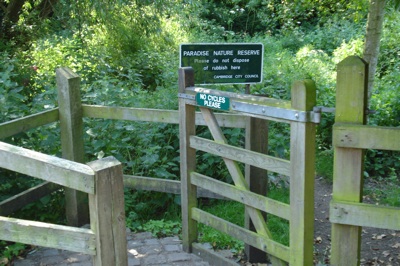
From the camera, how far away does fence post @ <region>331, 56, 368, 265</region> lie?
3.19m

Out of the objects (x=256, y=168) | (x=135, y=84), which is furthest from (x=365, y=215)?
(x=135, y=84)

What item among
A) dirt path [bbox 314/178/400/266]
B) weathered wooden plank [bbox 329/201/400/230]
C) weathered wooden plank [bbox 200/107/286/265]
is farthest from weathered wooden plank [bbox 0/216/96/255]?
dirt path [bbox 314/178/400/266]

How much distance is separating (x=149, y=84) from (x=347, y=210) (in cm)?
773

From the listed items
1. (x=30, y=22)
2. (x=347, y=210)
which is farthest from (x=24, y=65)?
(x=347, y=210)

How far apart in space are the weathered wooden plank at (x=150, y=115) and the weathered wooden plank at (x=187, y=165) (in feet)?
0.79

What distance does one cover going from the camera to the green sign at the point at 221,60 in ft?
15.8

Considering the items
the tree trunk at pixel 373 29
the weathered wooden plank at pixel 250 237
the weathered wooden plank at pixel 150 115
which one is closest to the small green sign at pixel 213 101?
the weathered wooden plank at pixel 150 115

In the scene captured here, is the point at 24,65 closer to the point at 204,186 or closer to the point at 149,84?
the point at 149,84

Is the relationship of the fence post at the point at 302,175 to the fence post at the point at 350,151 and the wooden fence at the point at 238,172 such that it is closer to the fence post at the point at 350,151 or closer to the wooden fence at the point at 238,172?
the wooden fence at the point at 238,172

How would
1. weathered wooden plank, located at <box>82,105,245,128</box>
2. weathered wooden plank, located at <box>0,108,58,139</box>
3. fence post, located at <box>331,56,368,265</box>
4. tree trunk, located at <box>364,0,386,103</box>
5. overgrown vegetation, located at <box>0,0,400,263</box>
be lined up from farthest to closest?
1. tree trunk, located at <box>364,0,386,103</box>
2. overgrown vegetation, located at <box>0,0,400,263</box>
3. weathered wooden plank, located at <box>82,105,245,128</box>
4. weathered wooden plank, located at <box>0,108,58,139</box>
5. fence post, located at <box>331,56,368,265</box>

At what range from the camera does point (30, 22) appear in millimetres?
10258

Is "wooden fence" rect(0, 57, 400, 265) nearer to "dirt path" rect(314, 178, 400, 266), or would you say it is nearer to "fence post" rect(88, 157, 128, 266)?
"fence post" rect(88, 157, 128, 266)

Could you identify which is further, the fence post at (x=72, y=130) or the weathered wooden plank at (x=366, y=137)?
the fence post at (x=72, y=130)

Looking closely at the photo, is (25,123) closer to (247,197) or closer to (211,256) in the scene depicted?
(211,256)
